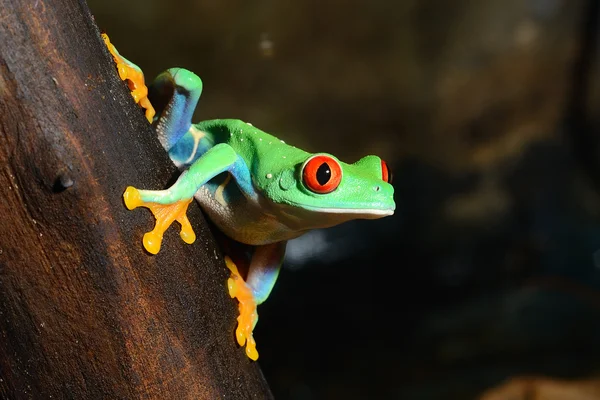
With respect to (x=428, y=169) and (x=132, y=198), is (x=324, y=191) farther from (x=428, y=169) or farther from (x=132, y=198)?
(x=428, y=169)

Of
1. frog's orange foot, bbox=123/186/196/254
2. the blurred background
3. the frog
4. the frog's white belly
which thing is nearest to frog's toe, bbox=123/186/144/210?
frog's orange foot, bbox=123/186/196/254

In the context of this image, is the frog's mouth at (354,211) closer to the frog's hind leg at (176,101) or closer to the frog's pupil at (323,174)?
the frog's pupil at (323,174)

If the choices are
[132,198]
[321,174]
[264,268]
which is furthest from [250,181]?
[132,198]

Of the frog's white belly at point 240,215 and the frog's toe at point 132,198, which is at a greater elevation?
the frog's toe at point 132,198

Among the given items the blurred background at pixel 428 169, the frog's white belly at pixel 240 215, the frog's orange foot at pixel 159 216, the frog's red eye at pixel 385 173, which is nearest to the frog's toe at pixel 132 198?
the frog's orange foot at pixel 159 216

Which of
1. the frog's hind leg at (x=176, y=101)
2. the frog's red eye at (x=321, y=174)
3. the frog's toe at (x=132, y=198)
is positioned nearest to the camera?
the frog's toe at (x=132, y=198)

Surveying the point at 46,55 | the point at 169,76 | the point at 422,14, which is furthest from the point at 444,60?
the point at 46,55
